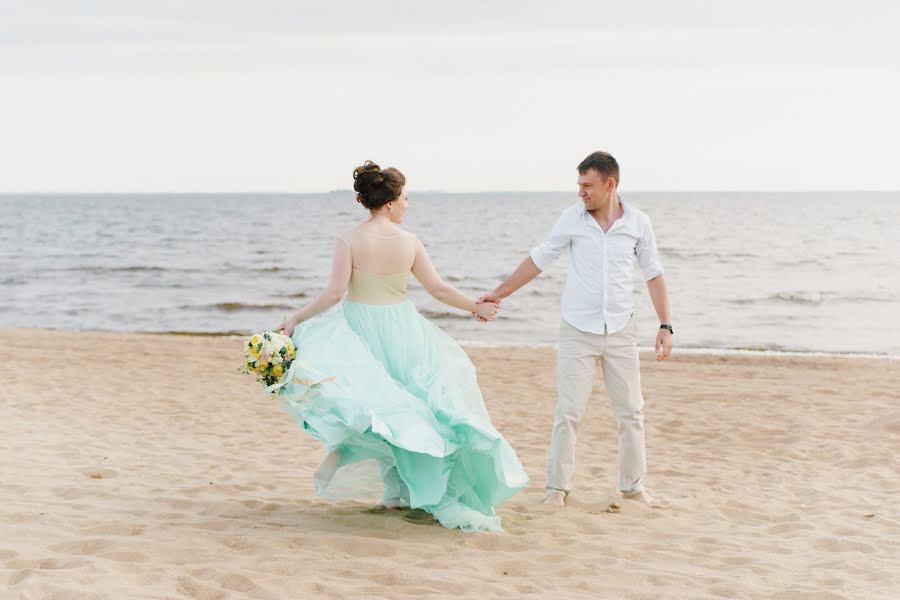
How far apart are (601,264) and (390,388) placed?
158 cm

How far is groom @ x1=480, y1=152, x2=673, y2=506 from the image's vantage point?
226 inches

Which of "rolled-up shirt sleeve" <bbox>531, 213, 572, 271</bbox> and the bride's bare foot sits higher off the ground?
"rolled-up shirt sleeve" <bbox>531, 213, 572, 271</bbox>

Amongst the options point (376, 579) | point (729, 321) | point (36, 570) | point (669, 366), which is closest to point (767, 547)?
point (376, 579)

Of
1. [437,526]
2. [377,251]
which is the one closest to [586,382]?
[437,526]

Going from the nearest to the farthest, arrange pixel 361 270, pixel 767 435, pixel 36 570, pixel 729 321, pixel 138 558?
pixel 36 570
pixel 138 558
pixel 361 270
pixel 767 435
pixel 729 321

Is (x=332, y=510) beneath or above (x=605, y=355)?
beneath

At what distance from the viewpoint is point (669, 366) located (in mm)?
13250

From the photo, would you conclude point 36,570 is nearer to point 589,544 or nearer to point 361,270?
point 361,270

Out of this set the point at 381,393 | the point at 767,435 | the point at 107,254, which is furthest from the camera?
the point at 107,254

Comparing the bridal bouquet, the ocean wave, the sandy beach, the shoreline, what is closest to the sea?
the ocean wave

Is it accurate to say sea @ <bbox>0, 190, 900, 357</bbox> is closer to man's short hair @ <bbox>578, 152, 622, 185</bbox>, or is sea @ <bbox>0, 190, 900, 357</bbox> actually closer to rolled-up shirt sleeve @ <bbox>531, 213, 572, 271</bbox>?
rolled-up shirt sleeve @ <bbox>531, 213, 572, 271</bbox>

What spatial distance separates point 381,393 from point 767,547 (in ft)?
7.23

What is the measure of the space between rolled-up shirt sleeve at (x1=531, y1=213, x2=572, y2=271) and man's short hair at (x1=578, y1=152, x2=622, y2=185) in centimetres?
32

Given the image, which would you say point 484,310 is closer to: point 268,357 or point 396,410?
point 396,410
